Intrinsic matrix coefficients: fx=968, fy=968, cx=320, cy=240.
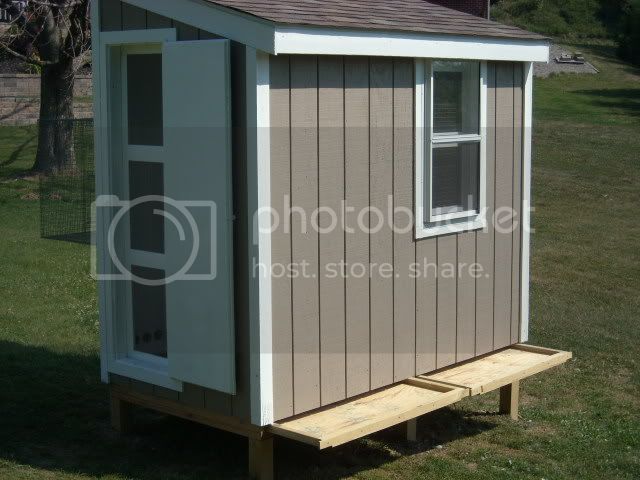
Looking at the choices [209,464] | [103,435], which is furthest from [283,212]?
[103,435]

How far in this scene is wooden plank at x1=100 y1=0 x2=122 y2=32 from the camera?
564 cm

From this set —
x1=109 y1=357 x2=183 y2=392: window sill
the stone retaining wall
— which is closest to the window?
x1=109 y1=357 x2=183 y2=392: window sill

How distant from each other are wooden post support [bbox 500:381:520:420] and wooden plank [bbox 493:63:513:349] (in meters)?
0.30

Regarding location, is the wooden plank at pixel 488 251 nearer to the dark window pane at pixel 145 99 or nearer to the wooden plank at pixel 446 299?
the wooden plank at pixel 446 299

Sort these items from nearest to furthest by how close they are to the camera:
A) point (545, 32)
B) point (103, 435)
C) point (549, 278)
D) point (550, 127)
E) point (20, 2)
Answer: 1. point (103, 435)
2. point (549, 278)
3. point (20, 2)
4. point (550, 127)
5. point (545, 32)

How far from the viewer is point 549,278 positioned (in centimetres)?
1150

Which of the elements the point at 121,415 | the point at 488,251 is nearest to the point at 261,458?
the point at 121,415

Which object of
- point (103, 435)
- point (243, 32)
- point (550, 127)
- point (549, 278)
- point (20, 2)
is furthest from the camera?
point (550, 127)

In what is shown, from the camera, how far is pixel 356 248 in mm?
5574

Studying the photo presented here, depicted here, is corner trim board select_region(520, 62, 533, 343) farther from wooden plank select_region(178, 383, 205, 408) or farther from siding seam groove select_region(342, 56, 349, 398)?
wooden plank select_region(178, 383, 205, 408)

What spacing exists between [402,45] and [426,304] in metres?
1.62

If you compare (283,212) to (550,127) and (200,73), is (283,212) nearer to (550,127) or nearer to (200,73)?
(200,73)

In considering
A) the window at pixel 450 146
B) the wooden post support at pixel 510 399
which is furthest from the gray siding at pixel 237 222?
the wooden post support at pixel 510 399

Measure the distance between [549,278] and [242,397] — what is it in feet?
23.1
